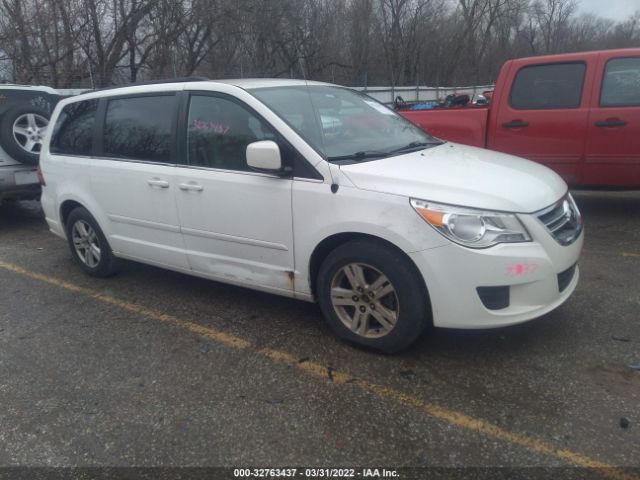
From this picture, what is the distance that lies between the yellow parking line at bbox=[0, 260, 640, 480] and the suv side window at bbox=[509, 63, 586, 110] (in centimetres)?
433

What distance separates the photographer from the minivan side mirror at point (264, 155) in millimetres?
3320

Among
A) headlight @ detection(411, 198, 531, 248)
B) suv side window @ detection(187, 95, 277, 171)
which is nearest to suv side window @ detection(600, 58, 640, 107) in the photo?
headlight @ detection(411, 198, 531, 248)

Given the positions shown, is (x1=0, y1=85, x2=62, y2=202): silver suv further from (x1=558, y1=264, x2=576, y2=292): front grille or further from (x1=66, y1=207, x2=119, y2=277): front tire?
(x1=558, y1=264, x2=576, y2=292): front grille

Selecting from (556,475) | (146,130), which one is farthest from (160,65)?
(556,475)

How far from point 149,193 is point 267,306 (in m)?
1.25

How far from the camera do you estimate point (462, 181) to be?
314cm

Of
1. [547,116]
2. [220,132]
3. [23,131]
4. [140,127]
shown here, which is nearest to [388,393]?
[220,132]

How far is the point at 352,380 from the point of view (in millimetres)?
3098

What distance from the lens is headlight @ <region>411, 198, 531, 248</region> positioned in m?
2.92

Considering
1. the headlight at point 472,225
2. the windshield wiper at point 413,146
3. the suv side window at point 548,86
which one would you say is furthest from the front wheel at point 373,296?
the suv side window at point 548,86

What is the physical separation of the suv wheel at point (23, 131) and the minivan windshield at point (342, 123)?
170 inches

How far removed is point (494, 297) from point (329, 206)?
1.07m

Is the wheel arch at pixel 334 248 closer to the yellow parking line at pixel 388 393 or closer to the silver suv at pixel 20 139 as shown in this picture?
the yellow parking line at pixel 388 393

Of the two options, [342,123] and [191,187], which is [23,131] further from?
[342,123]
